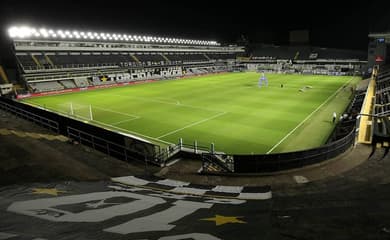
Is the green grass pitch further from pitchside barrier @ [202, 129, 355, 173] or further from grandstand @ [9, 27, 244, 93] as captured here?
grandstand @ [9, 27, 244, 93]

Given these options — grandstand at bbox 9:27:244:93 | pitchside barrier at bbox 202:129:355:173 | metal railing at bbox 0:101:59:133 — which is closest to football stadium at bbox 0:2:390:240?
pitchside barrier at bbox 202:129:355:173

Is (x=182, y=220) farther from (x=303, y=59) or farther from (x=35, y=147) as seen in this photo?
(x=303, y=59)

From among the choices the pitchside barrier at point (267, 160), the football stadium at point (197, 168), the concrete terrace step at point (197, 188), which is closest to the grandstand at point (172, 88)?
the pitchside barrier at point (267, 160)

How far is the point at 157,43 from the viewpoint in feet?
257

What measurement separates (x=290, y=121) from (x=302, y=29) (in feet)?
247

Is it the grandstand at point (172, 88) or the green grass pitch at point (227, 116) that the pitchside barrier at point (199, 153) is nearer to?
the grandstand at point (172, 88)

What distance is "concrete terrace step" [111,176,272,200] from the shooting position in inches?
406

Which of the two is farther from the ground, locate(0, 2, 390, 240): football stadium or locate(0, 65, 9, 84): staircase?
locate(0, 65, 9, 84): staircase

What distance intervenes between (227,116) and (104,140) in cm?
1433

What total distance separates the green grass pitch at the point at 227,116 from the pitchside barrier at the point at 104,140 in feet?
15.0

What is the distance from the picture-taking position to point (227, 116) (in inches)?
1070

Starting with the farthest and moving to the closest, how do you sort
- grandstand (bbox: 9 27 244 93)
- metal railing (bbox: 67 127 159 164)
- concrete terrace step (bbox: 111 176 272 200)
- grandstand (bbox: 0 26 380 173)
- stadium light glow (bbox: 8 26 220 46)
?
grandstand (bbox: 9 27 244 93), stadium light glow (bbox: 8 26 220 46), grandstand (bbox: 0 26 380 173), metal railing (bbox: 67 127 159 164), concrete terrace step (bbox: 111 176 272 200)

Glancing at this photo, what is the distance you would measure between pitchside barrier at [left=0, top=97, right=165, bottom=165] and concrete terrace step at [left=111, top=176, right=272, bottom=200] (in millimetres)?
2089

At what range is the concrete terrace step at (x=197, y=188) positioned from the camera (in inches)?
406
